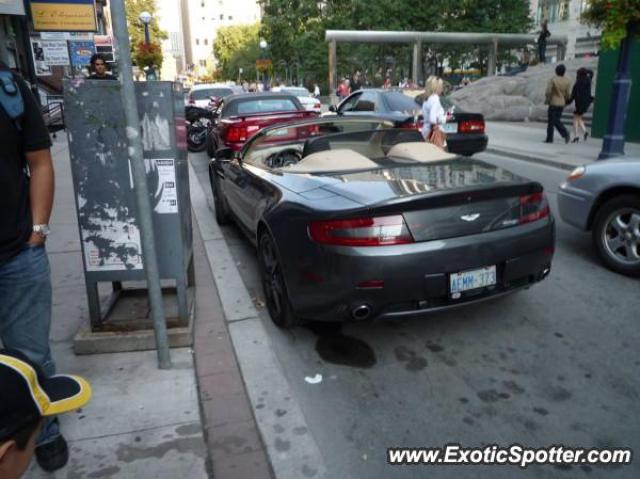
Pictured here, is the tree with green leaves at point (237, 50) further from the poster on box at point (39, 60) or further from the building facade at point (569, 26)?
the poster on box at point (39, 60)

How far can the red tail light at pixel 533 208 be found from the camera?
3.69 meters

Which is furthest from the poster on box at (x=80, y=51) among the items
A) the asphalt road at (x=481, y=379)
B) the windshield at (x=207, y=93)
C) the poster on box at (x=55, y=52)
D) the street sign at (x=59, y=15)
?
the asphalt road at (x=481, y=379)

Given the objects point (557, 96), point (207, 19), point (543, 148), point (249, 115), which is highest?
point (207, 19)

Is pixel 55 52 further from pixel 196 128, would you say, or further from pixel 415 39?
pixel 415 39

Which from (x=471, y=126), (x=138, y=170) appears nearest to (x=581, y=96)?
(x=471, y=126)

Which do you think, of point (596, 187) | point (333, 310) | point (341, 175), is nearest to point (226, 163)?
point (341, 175)

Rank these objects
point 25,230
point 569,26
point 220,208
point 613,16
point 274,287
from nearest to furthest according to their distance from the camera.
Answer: point 25,230 < point 274,287 < point 220,208 < point 613,16 < point 569,26

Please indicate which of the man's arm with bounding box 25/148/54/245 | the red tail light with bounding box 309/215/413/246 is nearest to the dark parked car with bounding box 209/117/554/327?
the red tail light with bounding box 309/215/413/246

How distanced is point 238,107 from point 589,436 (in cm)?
976

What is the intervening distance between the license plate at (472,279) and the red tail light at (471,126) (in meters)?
8.10

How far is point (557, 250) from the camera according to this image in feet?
19.0

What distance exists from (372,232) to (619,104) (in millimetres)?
9591

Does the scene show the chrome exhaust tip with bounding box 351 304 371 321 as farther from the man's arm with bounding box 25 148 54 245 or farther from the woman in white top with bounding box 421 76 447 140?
the woman in white top with bounding box 421 76 447 140

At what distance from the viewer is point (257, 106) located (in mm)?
11445
